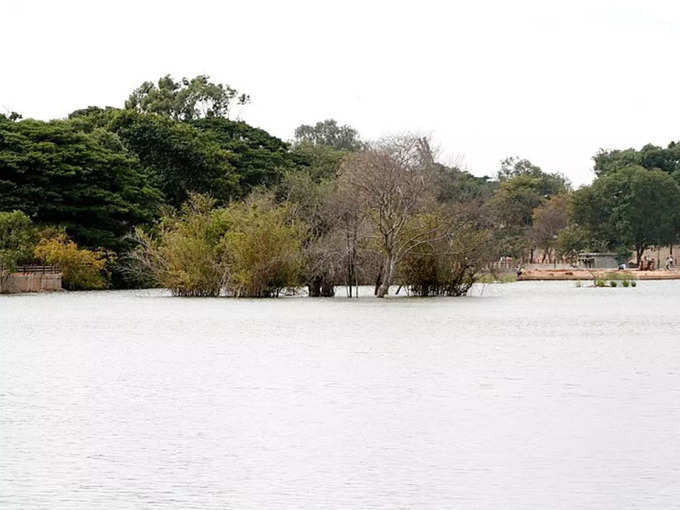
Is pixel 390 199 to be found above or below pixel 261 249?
above

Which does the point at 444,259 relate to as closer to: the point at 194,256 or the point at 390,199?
the point at 390,199

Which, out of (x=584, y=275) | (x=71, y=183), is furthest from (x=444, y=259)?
(x=584, y=275)

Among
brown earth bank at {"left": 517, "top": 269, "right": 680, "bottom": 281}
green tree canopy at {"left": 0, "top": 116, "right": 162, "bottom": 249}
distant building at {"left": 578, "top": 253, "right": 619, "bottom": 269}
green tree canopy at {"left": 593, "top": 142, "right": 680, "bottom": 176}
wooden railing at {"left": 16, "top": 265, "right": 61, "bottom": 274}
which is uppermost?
green tree canopy at {"left": 593, "top": 142, "right": 680, "bottom": 176}

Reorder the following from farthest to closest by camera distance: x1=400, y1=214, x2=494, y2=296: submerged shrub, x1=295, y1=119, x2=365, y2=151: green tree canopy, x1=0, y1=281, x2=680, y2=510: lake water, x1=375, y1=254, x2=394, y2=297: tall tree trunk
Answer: x1=295, y1=119, x2=365, y2=151: green tree canopy → x1=375, y1=254, x2=394, y2=297: tall tree trunk → x1=400, y1=214, x2=494, y2=296: submerged shrub → x1=0, y1=281, x2=680, y2=510: lake water

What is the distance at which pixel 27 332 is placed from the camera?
33.7 m

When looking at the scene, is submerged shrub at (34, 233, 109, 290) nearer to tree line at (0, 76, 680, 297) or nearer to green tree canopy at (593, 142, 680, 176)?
tree line at (0, 76, 680, 297)

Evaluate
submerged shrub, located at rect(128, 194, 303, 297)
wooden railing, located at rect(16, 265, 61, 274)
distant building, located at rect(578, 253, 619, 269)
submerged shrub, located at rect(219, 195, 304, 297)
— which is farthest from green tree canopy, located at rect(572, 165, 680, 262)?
submerged shrub, located at rect(219, 195, 304, 297)

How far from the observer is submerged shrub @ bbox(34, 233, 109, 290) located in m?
61.0

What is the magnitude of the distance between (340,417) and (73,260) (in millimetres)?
46686

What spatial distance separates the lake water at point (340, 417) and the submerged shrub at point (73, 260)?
27.0 meters

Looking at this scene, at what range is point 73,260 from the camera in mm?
62031

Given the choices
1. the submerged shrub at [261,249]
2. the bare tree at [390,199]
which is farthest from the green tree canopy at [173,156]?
the bare tree at [390,199]

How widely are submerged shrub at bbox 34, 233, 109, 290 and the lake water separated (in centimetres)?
2697

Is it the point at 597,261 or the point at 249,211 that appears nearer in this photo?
the point at 249,211
